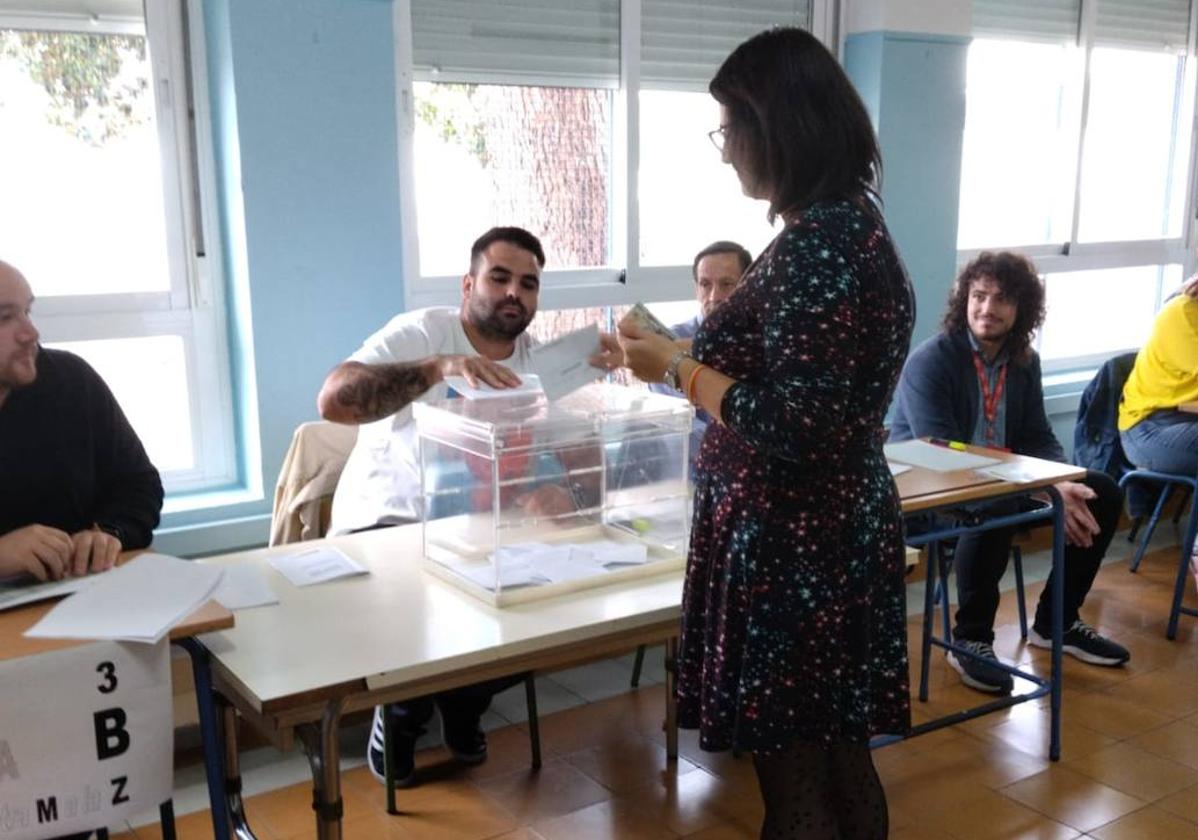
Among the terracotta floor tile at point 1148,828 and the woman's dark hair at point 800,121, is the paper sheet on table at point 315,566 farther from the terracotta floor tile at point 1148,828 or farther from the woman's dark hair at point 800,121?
the terracotta floor tile at point 1148,828

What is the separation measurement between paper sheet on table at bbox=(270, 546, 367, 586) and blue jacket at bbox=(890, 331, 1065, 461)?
6.05 ft

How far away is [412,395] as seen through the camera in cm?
240

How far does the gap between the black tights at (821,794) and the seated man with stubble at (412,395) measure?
3.22 ft

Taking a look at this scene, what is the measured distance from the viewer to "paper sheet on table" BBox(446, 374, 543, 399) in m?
2.04

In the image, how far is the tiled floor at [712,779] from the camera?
2.49 meters

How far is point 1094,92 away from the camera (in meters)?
5.05

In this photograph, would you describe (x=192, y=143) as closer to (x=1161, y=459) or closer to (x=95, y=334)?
(x=95, y=334)

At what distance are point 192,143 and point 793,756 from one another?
89.7 inches

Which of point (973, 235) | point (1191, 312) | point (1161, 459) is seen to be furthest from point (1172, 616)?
point (973, 235)

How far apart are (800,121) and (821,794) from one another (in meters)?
0.93

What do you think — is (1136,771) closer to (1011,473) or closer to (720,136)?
(1011,473)

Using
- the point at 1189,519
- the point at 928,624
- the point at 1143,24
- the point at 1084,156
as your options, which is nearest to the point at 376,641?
the point at 928,624

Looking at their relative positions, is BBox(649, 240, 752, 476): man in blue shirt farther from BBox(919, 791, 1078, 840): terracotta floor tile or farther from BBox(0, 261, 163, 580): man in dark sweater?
BBox(0, 261, 163, 580): man in dark sweater

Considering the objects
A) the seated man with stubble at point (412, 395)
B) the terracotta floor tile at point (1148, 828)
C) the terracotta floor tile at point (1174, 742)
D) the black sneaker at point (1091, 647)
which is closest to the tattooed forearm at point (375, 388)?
the seated man with stubble at point (412, 395)
